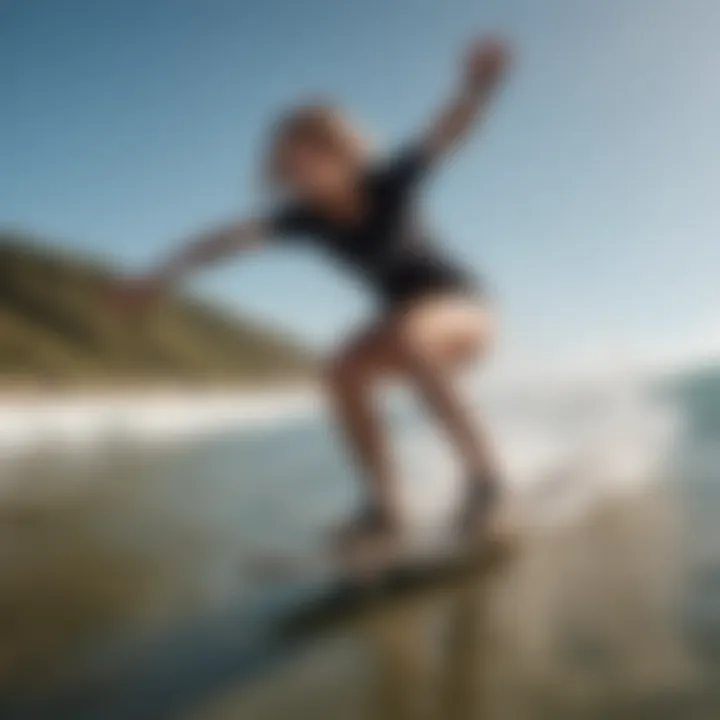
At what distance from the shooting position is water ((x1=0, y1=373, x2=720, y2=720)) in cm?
108

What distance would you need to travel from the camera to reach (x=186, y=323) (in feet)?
4.19

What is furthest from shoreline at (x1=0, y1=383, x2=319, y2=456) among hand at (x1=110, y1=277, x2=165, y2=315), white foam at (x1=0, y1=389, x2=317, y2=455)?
hand at (x1=110, y1=277, x2=165, y2=315)

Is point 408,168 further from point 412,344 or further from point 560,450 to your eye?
point 560,450

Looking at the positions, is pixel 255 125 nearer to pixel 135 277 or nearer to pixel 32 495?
pixel 135 277

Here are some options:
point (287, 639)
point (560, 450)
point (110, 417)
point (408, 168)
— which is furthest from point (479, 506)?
point (110, 417)

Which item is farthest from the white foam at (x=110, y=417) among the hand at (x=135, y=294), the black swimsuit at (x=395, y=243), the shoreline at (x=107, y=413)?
the black swimsuit at (x=395, y=243)

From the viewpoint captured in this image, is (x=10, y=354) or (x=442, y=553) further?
(x=10, y=354)

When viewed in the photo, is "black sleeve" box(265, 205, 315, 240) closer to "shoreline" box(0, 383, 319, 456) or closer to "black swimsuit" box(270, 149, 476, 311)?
"black swimsuit" box(270, 149, 476, 311)

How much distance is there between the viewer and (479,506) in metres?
1.19

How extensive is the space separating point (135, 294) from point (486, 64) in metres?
0.49

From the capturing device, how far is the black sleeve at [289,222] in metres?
1.22

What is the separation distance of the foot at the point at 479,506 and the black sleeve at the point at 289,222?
1.12 feet

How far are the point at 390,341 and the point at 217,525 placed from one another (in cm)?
29

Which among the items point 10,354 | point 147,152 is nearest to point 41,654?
point 10,354
